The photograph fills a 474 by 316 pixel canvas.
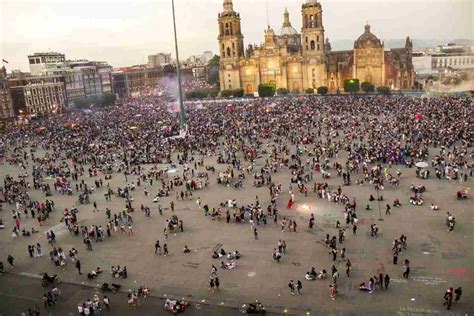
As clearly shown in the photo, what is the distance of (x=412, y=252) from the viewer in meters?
21.0

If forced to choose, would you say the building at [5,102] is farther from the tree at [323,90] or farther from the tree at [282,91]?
the tree at [323,90]

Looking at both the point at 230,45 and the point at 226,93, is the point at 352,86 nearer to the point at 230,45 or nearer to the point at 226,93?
the point at 226,93

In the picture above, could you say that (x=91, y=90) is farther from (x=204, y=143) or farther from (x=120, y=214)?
(x=120, y=214)

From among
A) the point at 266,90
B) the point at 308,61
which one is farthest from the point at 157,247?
the point at 308,61

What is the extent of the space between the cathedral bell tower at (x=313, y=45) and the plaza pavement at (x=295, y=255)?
7591cm

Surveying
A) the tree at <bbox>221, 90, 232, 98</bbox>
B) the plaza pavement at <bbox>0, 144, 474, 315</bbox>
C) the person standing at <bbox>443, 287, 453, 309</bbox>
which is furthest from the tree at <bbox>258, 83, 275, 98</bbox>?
the person standing at <bbox>443, 287, 453, 309</bbox>

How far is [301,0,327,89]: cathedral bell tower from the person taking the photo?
102500 mm

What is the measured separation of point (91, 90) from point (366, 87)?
71.9 meters

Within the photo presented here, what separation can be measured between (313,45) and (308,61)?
3894mm

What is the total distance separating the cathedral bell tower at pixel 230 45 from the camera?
108 meters

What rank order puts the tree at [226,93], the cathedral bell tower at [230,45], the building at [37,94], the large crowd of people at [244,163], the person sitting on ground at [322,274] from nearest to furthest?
1. the person sitting on ground at [322,274]
2. the large crowd of people at [244,163]
3. the building at [37,94]
4. the tree at [226,93]
5. the cathedral bell tower at [230,45]

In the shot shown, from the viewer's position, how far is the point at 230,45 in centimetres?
10944

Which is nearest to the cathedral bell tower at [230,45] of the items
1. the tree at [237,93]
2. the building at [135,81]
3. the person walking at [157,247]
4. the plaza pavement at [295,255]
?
the tree at [237,93]

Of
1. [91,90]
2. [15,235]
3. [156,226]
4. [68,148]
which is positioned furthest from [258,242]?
[91,90]
